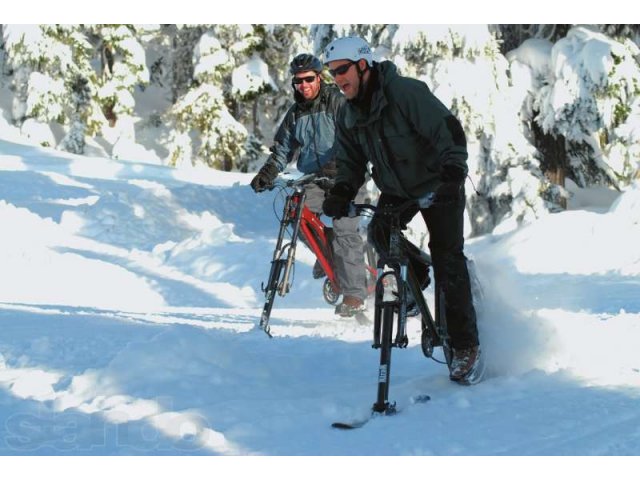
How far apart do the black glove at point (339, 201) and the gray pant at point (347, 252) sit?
287 centimetres

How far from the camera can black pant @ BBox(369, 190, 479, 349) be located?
15.8ft

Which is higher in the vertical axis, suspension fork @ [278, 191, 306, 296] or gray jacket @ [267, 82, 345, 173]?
gray jacket @ [267, 82, 345, 173]

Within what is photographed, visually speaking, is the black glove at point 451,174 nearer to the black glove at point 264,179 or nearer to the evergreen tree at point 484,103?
the black glove at point 264,179

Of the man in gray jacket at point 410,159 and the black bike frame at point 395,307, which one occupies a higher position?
the man in gray jacket at point 410,159

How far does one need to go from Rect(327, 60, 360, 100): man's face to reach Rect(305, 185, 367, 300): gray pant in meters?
3.24

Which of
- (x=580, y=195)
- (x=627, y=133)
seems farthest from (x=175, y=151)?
(x=627, y=133)

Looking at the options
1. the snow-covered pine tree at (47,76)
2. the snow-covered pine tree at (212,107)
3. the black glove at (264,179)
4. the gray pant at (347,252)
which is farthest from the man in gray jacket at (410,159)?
the snow-covered pine tree at (47,76)

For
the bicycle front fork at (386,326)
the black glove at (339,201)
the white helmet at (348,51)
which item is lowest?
the bicycle front fork at (386,326)

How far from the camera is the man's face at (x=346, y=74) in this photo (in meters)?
4.52

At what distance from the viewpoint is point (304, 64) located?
6.98 metres

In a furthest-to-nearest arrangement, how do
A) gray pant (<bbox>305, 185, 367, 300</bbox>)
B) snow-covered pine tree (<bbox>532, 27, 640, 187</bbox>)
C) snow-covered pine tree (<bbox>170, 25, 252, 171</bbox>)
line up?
snow-covered pine tree (<bbox>170, 25, 252, 171</bbox>)
snow-covered pine tree (<bbox>532, 27, 640, 187</bbox>)
gray pant (<bbox>305, 185, 367, 300</bbox>)

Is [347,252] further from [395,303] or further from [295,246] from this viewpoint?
[395,303]

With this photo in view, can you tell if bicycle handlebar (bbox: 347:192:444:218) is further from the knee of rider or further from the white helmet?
the white helmet

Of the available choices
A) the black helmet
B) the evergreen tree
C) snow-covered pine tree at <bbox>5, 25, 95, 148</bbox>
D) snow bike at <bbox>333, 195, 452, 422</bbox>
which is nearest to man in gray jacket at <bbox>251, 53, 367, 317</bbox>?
the black helmet
